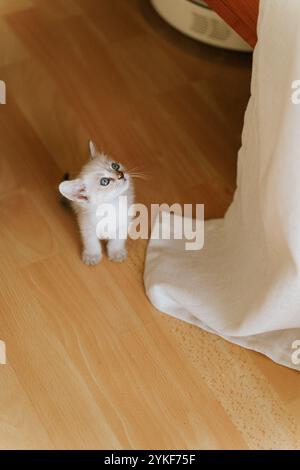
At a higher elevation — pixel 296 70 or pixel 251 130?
pixel 296 70

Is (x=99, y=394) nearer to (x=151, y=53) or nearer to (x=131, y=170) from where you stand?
(x=131, y=170)

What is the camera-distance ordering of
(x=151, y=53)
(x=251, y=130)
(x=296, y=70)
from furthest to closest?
(x=151, y=53) < (x=251, y=130) < (x=296, y=70)

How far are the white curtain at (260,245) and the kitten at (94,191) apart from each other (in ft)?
0.52

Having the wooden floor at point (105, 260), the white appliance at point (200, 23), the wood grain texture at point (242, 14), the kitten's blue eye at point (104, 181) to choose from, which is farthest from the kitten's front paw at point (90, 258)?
the white appliance at point (200, 23)

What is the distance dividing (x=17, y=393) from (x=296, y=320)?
59cm

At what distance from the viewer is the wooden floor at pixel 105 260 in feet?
4.17

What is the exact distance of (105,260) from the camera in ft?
4.99

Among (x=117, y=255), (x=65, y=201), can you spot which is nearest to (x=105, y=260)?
(x=117, y=255)

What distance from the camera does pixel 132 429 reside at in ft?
4.11

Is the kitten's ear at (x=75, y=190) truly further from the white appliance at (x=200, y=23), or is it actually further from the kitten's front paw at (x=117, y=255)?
the white appliance at (x=200, y=23)

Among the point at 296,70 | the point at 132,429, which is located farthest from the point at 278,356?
the point at 296,70

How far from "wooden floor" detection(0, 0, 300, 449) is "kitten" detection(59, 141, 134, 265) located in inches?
4.7

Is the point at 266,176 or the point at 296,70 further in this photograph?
the point at 266,176

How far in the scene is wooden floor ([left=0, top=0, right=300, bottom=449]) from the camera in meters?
1.27
